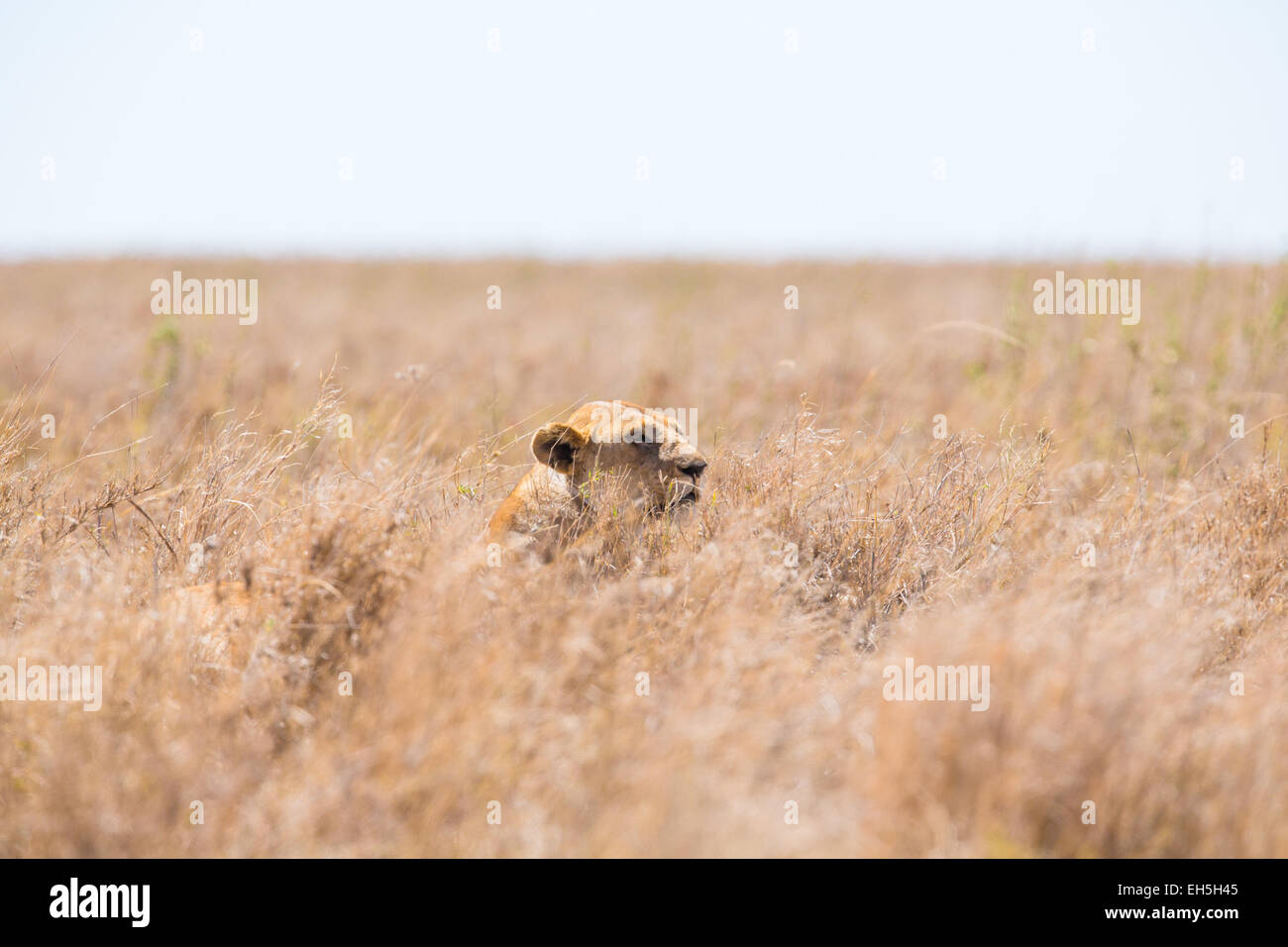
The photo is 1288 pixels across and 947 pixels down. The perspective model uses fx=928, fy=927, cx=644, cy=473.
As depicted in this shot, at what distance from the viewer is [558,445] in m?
4.29

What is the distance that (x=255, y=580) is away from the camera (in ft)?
12.1

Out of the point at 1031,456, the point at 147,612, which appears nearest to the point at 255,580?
the point at 147,612

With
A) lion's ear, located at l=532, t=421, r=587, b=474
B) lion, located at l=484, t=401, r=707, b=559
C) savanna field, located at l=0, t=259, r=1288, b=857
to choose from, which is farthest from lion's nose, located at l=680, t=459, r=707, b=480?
lion's ear, located at l=532, t=421, r=587, b=474

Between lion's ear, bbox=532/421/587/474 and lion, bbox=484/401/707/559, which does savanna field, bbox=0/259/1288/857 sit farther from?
lion's ear, bbox=532/421/587/474

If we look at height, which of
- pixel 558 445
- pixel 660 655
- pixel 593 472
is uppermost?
pixel 558 445

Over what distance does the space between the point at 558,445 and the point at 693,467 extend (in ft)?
2.10

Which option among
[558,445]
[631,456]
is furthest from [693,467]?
[558,445]

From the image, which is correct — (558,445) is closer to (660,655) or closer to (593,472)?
(593,472)

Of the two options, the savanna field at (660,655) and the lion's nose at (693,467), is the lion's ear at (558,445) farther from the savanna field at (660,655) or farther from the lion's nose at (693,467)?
the lion's nose at (693,467)

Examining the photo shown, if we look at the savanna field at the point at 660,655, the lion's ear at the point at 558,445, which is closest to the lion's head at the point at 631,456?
the lion's ear at the point at 558,445

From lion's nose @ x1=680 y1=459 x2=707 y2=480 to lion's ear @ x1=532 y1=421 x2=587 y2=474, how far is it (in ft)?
1.59

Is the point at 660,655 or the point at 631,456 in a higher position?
the point at 631,456

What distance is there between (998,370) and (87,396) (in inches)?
361

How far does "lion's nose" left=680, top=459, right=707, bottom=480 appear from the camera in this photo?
14.3 ft
